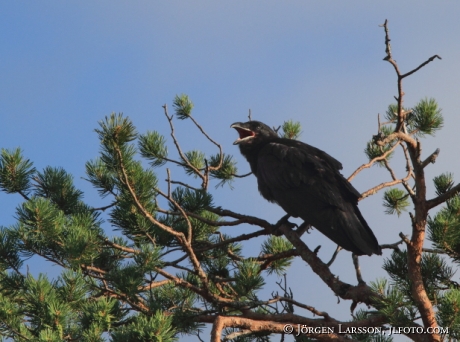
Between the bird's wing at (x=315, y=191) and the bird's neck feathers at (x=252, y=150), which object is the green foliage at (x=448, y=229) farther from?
the bird's neck feathers at (x=252, y=150)

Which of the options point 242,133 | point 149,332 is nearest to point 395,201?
point 242,133

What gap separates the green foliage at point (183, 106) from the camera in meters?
5.91

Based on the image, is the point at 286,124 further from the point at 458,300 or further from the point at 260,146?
the point at 458,300

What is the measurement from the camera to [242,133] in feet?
22.6

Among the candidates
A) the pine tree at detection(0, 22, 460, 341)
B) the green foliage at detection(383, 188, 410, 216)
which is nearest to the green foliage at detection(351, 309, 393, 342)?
the pine tree at detection(0, 22, 460, 341)

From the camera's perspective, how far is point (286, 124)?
6.80 m

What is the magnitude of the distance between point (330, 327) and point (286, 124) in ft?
10.4

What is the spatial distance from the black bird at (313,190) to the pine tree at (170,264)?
0.18m

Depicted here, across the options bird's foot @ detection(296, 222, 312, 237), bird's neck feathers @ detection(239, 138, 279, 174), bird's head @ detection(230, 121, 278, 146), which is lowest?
bird's foot @ detection(296, 222, 312, 237)

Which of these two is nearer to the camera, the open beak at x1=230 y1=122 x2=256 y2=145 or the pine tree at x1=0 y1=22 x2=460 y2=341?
the pine tree at x1=0 y1=22 x2=460 y2=341

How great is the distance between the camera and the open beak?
665 cm

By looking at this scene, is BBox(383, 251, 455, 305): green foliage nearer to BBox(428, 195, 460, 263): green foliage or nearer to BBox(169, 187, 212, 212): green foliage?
BBox(428, 195, 460, 263): green foliage

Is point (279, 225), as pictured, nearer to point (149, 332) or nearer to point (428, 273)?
point (428, 273)

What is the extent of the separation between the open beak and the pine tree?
1.22 m
